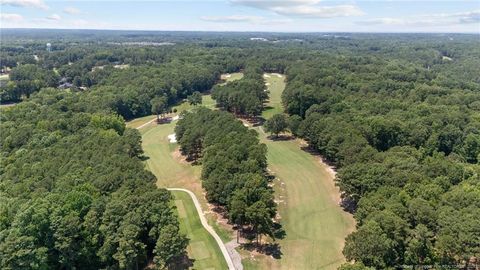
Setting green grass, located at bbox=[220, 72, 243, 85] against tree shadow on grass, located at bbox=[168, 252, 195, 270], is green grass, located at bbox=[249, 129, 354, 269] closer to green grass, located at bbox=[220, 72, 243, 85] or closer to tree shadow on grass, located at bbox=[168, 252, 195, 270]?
tree shadow on grass, located at bbox=[168, 252, 195, 270]

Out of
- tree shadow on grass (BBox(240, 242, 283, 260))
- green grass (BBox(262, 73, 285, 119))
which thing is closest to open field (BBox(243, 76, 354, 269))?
tree shadow on grass (BBox(240, 242, 283, 260))

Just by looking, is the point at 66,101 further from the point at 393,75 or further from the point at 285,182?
the point at 393,75

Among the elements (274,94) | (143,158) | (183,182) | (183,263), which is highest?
(274,94)

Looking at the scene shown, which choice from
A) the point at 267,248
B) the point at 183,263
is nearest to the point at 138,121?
the point at 183,263

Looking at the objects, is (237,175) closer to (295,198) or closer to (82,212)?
(295,198)

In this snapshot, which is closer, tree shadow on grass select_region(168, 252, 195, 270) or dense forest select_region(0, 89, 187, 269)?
dense forest select_region(0, 89, 187, 269)

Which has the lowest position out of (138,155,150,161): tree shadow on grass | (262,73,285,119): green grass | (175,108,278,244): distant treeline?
(138,155,150,161): tree shadow on grass

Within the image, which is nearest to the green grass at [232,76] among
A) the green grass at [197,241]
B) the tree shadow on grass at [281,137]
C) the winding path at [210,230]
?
the tree shadow on grass at [281,137]
